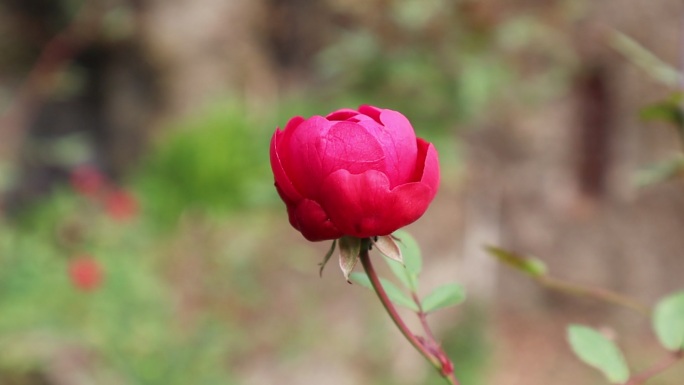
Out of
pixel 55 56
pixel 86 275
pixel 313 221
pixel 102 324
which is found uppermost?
pixel 313 221

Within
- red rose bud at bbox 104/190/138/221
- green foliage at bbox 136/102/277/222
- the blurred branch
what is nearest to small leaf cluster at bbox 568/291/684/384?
red rose bud at bbox 104/190/138/221

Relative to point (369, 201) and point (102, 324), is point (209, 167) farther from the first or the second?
point (369, 201)

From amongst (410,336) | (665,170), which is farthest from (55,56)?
(410,336)

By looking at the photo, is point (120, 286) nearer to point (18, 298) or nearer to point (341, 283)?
point (18, 298)

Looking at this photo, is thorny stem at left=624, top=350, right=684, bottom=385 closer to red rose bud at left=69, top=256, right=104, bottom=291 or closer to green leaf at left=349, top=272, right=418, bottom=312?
green leaf at left=349, top=272, right=418, bottom=312

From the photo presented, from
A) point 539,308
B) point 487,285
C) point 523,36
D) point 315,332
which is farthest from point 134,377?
point 539,308

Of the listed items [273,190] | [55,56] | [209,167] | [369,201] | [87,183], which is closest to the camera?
[369,201]

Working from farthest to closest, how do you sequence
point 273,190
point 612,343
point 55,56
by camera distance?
point 55,56 < point 273,190 < point 612,343
